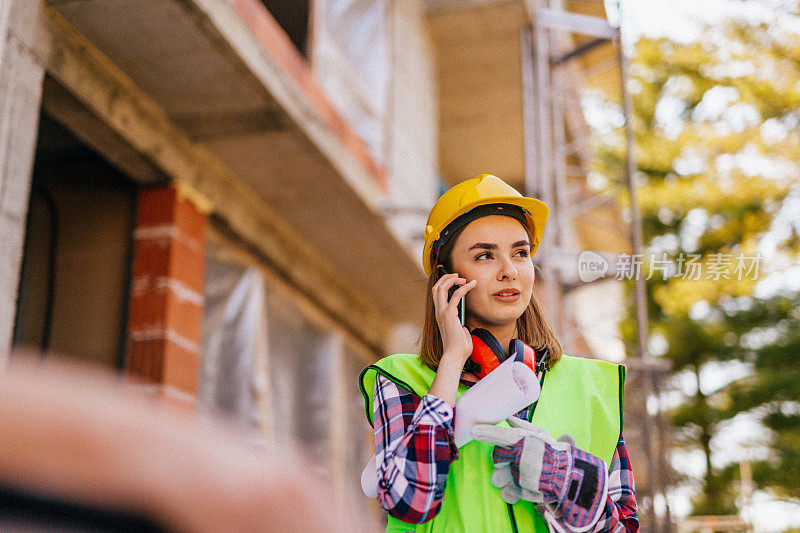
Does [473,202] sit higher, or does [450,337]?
[473,202]

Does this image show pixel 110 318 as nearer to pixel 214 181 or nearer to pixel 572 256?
pixel 214 181

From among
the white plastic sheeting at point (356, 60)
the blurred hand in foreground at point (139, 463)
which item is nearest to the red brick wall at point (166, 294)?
the white plastic sheeting at point (356, 60)

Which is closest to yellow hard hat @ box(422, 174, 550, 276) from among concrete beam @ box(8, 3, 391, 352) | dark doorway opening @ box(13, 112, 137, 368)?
concrete beam @ box(8, 3, 391, 352)

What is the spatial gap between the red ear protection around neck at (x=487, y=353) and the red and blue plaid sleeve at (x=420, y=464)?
0.66 feet

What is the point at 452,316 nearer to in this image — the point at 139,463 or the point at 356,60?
the point at 139,463

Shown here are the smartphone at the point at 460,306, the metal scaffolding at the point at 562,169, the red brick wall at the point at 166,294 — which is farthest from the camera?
the metal scaffolding at the point at 562,169

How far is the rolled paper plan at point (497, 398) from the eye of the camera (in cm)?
166

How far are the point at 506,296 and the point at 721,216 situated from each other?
11.2m

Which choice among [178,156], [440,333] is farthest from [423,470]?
[178,156]

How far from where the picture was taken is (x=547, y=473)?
1604mm

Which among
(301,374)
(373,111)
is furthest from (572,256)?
(301,374)

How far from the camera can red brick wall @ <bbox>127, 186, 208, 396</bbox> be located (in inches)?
176

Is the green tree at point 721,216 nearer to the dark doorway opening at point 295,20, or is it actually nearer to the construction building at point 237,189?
the construction building at point 237,189

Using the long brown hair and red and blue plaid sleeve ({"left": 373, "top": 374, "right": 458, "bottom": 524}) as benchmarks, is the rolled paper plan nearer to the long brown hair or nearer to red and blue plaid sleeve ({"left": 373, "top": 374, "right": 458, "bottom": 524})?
red and blue plaid sleeve ({"left": 373, "top": 374, "right": 458, "bottom": 524})
